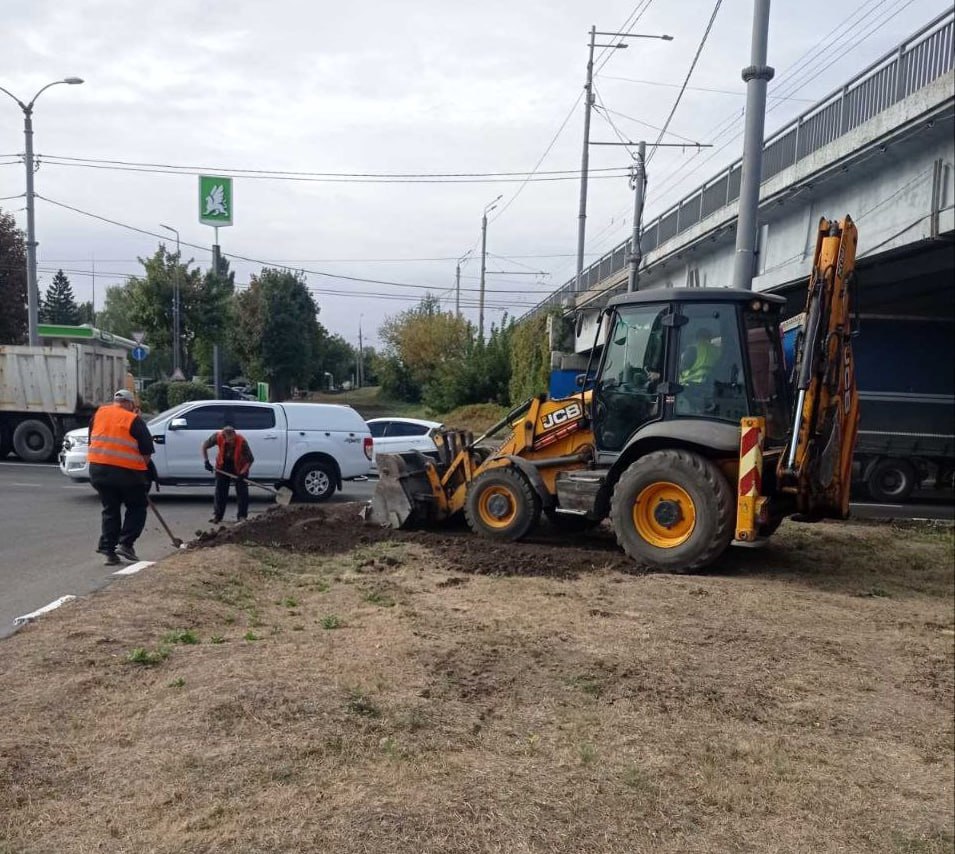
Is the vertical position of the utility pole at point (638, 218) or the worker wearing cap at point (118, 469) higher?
the utility pole at point (638, 218)

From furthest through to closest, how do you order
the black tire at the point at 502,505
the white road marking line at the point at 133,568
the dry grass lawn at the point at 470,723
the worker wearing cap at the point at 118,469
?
the black tire at the point at 502,505, the worker wearing cap at the point at 118,469, the white road marking line at the point at 133,568, the dry grass lawn at the point at 470,723

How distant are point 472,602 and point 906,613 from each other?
353 cm

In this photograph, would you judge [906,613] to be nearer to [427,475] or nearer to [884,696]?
[884,696]

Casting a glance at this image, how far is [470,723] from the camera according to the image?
471cm

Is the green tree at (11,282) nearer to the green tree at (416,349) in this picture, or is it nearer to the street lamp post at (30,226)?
the street lamp post at (30,226)

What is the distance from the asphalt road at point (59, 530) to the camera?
26.7ft

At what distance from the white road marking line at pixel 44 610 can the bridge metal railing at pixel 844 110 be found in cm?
1135

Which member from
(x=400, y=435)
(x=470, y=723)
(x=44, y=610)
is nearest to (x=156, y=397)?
(x=400, y=435)

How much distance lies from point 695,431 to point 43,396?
1678cm

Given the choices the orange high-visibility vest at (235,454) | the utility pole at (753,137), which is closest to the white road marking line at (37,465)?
the orange high-visibility vest at (235,454)

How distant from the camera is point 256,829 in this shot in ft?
11.6

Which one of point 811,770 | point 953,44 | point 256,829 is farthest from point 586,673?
point 953,44

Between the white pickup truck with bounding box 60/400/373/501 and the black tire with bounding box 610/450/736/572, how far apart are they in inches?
290

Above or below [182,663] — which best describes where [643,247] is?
above
